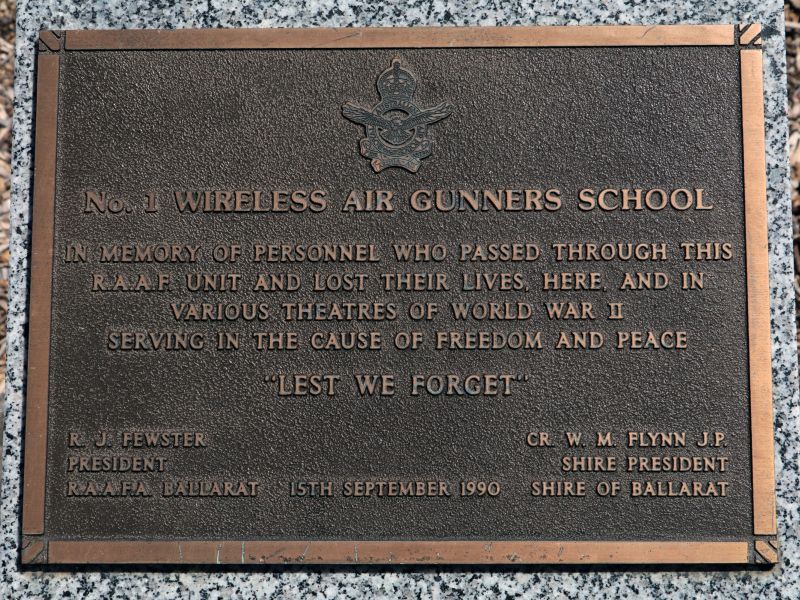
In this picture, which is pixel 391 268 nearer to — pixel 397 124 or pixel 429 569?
pixel 397 124

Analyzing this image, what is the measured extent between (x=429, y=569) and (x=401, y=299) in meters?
1.06

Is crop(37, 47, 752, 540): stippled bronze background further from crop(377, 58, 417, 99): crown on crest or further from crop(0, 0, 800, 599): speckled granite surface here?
crop(0, 0, 800, 599): speckled granite surface

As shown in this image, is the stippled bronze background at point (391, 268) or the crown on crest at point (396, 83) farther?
the crown on crest at point (396, 83)

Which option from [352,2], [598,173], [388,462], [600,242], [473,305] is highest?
[352,2]

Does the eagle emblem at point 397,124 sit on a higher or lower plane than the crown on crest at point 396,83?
lower

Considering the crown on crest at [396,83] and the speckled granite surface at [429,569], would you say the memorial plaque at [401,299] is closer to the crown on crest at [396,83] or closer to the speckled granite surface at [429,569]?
the crown on crest at [396,83]

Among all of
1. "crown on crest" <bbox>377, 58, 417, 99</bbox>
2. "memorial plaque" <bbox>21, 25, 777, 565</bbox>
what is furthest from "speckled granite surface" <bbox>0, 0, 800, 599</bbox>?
"crown on crest" <bbox>377, 58, 417, 99</bbox>

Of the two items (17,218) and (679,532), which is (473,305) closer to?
(679,532)

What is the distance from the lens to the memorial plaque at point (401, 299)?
355cm

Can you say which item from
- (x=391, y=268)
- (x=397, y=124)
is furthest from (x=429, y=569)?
(x=397, y=124)

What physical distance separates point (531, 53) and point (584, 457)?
1.63 meters

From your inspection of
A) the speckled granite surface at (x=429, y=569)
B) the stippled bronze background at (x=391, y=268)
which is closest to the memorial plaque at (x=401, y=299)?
the stippled bronze background at (x=391, y=268)

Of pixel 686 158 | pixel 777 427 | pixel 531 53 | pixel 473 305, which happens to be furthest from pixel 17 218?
pixel 777 427

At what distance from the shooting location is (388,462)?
141 inches
